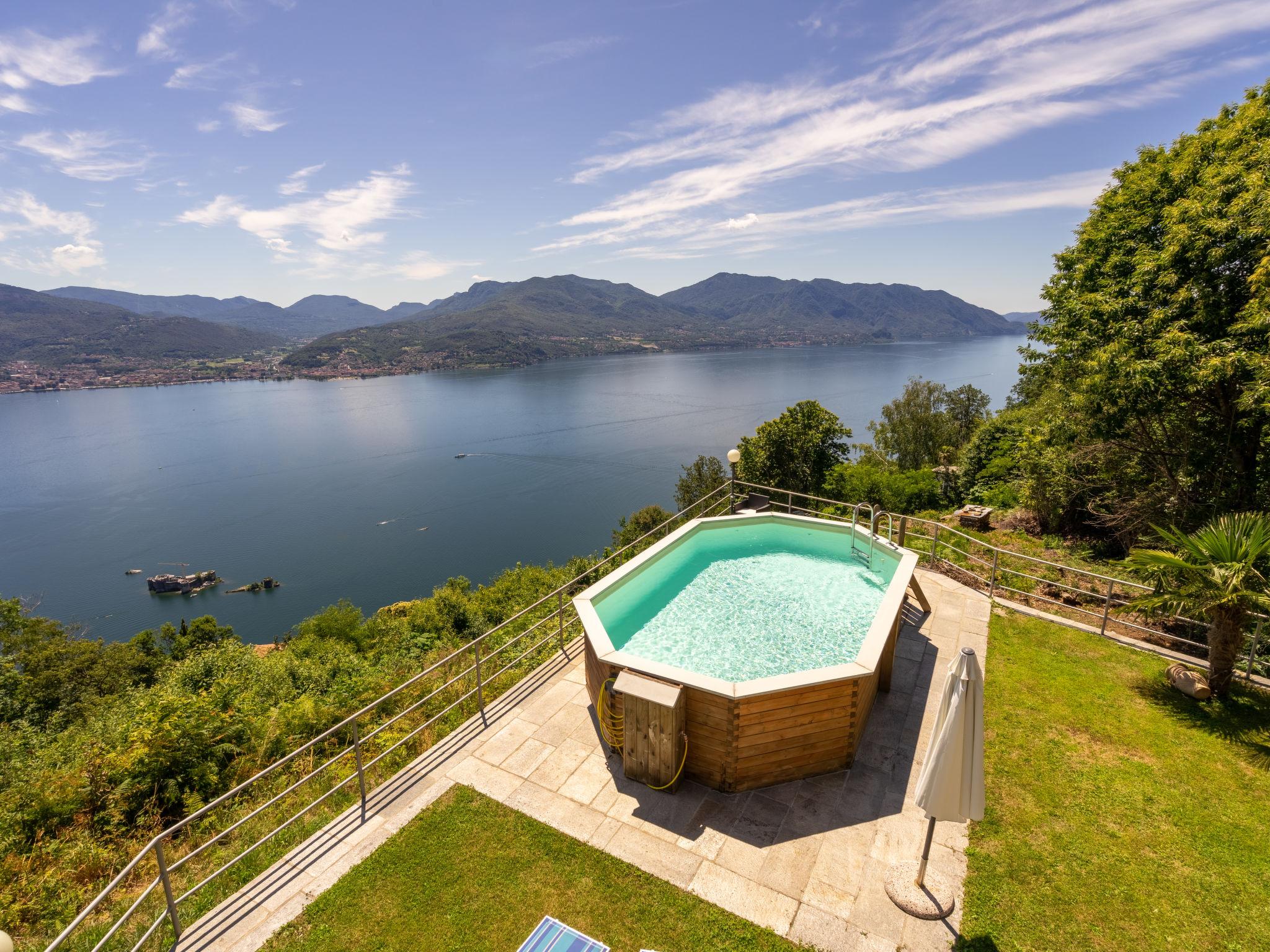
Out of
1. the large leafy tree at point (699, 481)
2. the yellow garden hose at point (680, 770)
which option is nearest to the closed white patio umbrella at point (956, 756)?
the yellow garden hose at point (680, 770)

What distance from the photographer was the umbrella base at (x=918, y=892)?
4.43 meters

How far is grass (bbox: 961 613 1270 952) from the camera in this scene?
168 inches

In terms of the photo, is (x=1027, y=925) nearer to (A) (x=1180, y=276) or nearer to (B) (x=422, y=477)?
(A) (x=1180, y=276)

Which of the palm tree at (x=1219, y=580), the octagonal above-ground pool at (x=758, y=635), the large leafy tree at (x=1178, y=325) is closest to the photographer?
the octagonal above-ground pool at (x=758, y=635)

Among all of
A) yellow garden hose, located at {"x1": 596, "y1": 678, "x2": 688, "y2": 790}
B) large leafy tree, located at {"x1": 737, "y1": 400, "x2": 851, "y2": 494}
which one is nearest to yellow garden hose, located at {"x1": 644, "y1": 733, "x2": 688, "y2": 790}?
yellow garden hose, located at {"x1": 596, "y1": 678, "x2": 688, "y2": 790}

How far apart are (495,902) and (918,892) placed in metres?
3.57

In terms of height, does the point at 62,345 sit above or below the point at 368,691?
above

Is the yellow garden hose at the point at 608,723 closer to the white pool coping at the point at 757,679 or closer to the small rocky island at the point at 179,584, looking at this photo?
the white pool coping at the point at 757,679

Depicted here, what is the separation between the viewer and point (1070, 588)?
8.70 meters

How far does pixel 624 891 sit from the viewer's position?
4.69 m

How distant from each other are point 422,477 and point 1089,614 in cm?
7062

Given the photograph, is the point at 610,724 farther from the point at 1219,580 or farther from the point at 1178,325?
the point at 1178,325

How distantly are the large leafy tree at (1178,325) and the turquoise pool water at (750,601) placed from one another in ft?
20.1

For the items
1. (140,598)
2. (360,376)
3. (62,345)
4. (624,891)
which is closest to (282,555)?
(140,598)
